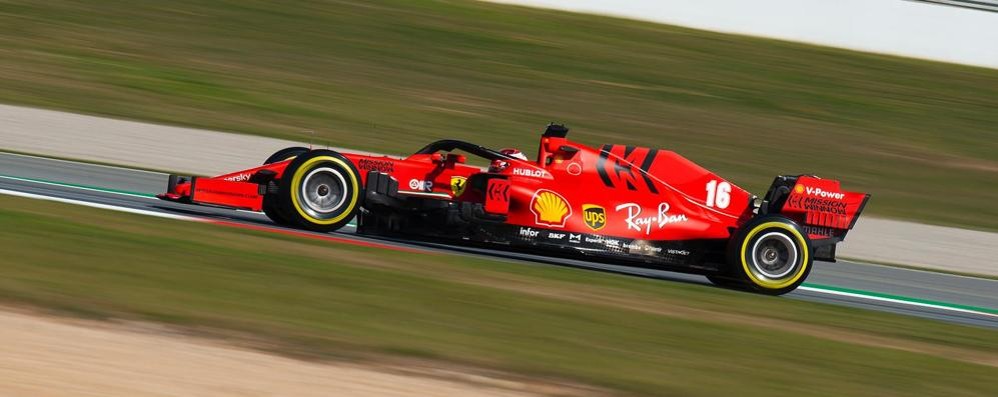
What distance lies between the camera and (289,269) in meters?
8.44

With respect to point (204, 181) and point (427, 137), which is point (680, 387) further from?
point (427, 137)

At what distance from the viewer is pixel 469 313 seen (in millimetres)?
7930

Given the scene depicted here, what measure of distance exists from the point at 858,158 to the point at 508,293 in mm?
11247

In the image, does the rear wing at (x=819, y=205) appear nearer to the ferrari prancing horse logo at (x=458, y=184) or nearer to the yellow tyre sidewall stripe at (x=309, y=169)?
the ferrari prancing horse logo at (x=458, y=184)

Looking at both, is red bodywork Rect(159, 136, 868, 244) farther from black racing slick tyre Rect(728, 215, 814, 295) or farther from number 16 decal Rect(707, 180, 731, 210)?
black racing slick tyre Rect(728, 215, 814, 295)

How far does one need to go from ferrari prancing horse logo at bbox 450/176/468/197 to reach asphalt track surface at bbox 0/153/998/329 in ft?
2.08

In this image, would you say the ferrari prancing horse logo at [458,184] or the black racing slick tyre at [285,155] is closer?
the ferrari prancing horse logo at [458,184]

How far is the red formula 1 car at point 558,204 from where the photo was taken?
970 centimetres

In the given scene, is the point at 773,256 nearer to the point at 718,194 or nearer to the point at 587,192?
the point at 718,194

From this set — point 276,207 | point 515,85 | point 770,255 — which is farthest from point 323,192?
point 515,85

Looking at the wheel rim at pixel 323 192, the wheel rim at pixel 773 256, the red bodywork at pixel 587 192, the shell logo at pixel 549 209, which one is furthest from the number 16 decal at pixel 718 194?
the wheel rim at pixel 323 192

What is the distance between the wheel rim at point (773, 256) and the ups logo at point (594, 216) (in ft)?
4.30

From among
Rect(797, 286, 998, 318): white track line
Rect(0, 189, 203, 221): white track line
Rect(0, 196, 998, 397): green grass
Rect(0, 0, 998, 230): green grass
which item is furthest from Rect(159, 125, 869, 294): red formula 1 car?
Rect(0, 0, 998, 230): green grass

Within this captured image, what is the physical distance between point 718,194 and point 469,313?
10.6 feet
